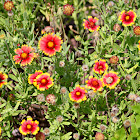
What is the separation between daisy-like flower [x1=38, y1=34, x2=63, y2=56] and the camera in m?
2.35

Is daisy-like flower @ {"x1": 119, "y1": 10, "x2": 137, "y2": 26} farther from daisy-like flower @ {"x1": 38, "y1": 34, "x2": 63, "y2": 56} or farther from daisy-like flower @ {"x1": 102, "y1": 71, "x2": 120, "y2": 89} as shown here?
daisy-like flower @ {"x1": 38, "y1": 34, "x2": 63, "y2": 56}

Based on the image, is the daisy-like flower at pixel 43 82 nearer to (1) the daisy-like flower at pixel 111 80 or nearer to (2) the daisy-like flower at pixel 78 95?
(2) the daisy-like flower at pixel 78 95

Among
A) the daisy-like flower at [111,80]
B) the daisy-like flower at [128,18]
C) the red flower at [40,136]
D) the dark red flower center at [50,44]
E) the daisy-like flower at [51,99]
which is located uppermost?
the daisy-like flower at [128,18]

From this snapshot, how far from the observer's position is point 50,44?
2.38 m

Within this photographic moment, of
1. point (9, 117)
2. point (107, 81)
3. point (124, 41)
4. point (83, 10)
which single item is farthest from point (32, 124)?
point (83, 10)

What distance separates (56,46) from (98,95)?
71 centimetres

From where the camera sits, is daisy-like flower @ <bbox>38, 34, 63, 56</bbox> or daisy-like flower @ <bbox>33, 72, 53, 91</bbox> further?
daisy-like flower @ <bbox>38, 34, 63, 56</bbox>

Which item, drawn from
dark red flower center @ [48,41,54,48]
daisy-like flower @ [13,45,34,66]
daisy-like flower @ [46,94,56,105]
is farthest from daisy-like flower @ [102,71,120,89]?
daisy-like flower @ [13,45,34,66]

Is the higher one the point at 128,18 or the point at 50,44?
the point at 128,18

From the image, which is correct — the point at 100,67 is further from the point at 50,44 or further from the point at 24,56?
the point at 24,56

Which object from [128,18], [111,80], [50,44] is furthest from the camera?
[128,18]

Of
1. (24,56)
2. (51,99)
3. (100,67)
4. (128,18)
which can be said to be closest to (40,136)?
(51,99)

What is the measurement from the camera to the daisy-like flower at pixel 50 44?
2348 millimetres

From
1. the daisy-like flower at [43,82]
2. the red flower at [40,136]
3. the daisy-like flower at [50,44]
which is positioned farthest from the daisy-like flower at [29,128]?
the daisy-like flower at [50,44]
